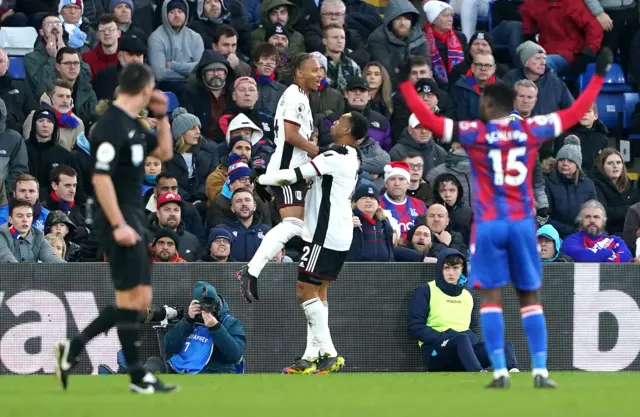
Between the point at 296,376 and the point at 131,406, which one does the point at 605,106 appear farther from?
the point at 131,406

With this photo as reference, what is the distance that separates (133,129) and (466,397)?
290 cm

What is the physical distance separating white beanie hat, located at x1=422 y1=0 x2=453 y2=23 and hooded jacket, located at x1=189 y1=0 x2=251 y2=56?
8.40 ft

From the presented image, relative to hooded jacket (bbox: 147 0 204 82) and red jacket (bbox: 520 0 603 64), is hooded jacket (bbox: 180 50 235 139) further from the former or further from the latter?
red jacket (bbox: 520 0 603 64)

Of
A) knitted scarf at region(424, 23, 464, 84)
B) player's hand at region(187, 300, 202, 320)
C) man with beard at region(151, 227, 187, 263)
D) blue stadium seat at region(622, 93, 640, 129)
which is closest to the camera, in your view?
player's hand at region(187, 300, 202, 320)

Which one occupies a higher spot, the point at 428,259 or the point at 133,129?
the point at 133,129

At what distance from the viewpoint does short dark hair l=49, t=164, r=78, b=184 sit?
16.0 m

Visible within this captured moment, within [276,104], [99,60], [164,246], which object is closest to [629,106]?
[276,104]

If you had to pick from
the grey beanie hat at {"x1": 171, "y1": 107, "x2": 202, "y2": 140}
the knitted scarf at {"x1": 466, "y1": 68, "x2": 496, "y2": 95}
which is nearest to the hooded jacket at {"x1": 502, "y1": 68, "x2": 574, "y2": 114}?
the knitted scarf at {"x1": 466, "y1": 68, "x2": 496, "y2": 95}

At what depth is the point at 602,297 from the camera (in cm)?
1520

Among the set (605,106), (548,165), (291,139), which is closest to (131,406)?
(291,139)

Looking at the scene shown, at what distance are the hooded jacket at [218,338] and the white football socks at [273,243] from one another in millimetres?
679

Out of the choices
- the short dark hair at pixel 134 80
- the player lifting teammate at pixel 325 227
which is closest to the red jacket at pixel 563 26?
the player lifting teammate at pixel 325 227

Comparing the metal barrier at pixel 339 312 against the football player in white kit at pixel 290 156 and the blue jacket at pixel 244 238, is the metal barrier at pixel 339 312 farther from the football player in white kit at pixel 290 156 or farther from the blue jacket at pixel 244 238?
the football player in white kit at pixel 290 156

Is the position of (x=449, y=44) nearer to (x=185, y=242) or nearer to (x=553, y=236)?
(x=553, y=236)
